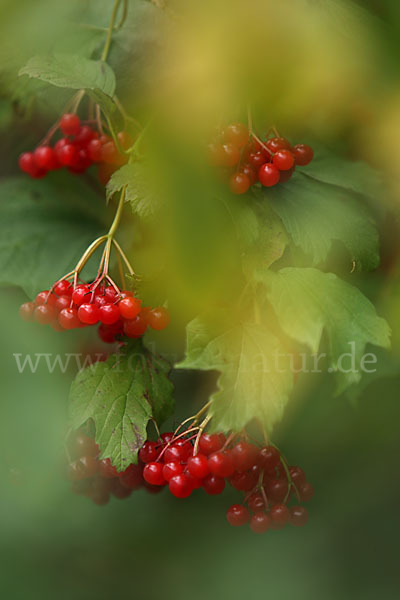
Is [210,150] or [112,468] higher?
[210,150]

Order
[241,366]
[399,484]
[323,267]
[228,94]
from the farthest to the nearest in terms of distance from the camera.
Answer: [399,484] → [323,267] → [241,366] → [228,94]

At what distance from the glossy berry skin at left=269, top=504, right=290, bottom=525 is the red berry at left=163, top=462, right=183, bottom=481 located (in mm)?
118

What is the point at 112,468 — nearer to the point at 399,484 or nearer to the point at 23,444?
the point at 23,444

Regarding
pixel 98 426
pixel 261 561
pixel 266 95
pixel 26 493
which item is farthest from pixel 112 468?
pixel 266 95

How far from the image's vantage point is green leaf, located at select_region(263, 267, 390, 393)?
51 cm

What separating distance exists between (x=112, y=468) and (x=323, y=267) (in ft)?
1.06

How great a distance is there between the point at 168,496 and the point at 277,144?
0.55 m

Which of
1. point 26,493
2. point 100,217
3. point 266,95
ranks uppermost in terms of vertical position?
point 266,95

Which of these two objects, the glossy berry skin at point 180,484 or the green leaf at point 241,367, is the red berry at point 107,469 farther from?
→ the green leaf at point 241,367

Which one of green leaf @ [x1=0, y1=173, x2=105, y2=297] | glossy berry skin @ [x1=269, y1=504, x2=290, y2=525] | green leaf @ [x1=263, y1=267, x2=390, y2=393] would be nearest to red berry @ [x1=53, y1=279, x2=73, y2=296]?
green leaf @ [x1=0, y1=173, x2=105, y2=297]

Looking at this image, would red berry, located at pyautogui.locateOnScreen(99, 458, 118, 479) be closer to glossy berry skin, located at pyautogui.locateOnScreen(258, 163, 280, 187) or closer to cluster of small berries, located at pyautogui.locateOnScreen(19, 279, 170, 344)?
cluster of small berries, located at pyautogui.locateOnScreen(19, 279, 170, 344)

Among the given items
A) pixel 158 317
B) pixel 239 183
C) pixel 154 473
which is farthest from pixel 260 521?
pixel 239 183

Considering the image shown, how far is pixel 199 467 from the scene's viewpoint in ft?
1.89

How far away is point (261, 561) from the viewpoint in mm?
841
